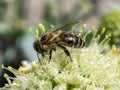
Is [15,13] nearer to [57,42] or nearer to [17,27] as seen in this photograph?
[17,27]

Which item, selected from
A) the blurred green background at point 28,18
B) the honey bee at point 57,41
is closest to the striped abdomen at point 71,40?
the honey bee at point 57,41

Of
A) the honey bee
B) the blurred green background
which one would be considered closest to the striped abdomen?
the honey bee

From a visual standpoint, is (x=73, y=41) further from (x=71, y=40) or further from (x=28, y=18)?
(x=28, y=18)

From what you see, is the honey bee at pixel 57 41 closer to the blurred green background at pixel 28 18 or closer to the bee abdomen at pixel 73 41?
the bee abdomen at pixel 73 41

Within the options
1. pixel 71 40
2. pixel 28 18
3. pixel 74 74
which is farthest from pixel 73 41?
pixel 28 18

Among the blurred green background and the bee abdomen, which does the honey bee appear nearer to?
the bee abdomen

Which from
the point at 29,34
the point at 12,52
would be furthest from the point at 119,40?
the point at 12,52
